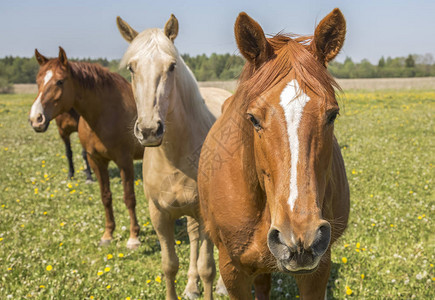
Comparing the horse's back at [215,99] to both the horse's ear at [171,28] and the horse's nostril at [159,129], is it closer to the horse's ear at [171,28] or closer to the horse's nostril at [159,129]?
the horse's ear at [171,28]

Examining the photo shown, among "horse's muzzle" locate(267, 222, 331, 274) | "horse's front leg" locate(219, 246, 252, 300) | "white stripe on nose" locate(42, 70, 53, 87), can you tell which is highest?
"white stripe on nose" locate(42, 70, 53, 87)

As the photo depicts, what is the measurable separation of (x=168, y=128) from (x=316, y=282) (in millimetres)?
1883

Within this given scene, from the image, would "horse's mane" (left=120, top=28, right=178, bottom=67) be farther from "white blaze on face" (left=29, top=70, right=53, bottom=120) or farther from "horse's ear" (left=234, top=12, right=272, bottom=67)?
"white blaze on face" (left=29, top=70, right=53, bottom=120)

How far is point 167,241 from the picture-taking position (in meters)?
3.67

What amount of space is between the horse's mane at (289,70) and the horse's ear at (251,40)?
49 millimetres

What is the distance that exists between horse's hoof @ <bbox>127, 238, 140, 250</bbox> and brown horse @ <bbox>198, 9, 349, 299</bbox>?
9.08 ft

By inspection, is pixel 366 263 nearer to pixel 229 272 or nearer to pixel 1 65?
pixel 229 272

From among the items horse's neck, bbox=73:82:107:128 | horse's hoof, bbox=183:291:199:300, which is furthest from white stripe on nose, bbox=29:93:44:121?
horse's hoof, bbox=183:291:199:300

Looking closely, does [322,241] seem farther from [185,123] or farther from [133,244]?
[133,244]

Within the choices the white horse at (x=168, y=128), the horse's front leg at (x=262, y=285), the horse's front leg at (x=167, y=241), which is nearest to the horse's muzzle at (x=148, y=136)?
the white horse at (x=168, y=128)

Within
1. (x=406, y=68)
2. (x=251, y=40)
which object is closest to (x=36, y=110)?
(x=251, y=40)

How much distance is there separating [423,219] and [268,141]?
15.0 ft

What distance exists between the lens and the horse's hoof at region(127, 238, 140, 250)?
16.4 feet

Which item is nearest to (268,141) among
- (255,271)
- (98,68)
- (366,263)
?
(255,271)
